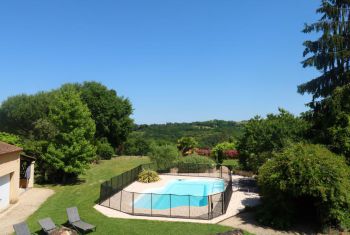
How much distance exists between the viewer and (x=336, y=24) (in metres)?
21.5

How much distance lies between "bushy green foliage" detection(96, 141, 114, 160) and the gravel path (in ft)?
65.3

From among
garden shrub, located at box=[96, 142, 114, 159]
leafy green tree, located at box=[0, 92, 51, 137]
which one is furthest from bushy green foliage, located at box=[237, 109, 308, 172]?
leafy green tree, located at box=[0, 92, 51, 137]

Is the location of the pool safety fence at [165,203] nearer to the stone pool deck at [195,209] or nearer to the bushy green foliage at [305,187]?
the stone pool deck at [195,209]

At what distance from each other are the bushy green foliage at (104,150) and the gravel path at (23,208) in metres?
19.9

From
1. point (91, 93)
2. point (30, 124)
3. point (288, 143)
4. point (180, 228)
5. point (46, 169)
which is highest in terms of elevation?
point (91, 93)

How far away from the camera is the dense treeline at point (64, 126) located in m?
27.6

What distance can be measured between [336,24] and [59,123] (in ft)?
75.7

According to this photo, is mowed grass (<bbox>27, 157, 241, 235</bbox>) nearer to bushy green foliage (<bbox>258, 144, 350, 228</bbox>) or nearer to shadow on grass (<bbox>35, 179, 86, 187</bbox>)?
shadow on grass (<bbox>35, 179, 86, 187</bbox>)

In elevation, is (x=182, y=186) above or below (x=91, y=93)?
below

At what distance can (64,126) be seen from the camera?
92.4 ft

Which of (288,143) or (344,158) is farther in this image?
(288,143)

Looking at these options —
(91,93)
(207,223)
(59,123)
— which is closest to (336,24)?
(207,223)

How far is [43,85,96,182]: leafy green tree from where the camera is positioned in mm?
27047

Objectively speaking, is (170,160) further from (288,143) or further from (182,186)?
(288,143)
